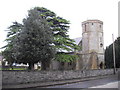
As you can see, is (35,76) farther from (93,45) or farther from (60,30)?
(93,45)

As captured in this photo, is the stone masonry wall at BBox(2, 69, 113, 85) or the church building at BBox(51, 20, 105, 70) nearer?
the stone masonry wall at BBox(2, 69, 113, 85)

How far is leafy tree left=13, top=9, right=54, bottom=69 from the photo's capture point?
15.5m

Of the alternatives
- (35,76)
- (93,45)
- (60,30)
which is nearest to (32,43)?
(35,76)

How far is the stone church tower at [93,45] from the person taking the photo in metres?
36.9

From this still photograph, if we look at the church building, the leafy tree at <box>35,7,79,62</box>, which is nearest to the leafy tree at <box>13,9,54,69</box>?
the leafy tree at <box>35,7,79,62</box>

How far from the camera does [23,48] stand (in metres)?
15.5

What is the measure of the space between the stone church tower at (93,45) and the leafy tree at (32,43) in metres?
22.2

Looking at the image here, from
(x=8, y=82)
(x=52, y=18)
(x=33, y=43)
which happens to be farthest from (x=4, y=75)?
(x=52, y=18)

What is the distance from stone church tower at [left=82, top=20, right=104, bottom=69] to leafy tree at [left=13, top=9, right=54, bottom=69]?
22.2 m

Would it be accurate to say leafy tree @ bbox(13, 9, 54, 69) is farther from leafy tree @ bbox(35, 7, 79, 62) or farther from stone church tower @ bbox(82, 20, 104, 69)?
stone church tower @ bbox(82, 20, 104, 69)

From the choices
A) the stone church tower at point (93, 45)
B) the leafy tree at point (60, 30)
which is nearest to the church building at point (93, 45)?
the stone church tower at point (93, 45)

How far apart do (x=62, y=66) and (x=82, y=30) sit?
1193 cm

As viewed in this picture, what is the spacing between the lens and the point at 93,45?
37438 millimetres

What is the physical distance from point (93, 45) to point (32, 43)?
24.7 meters
